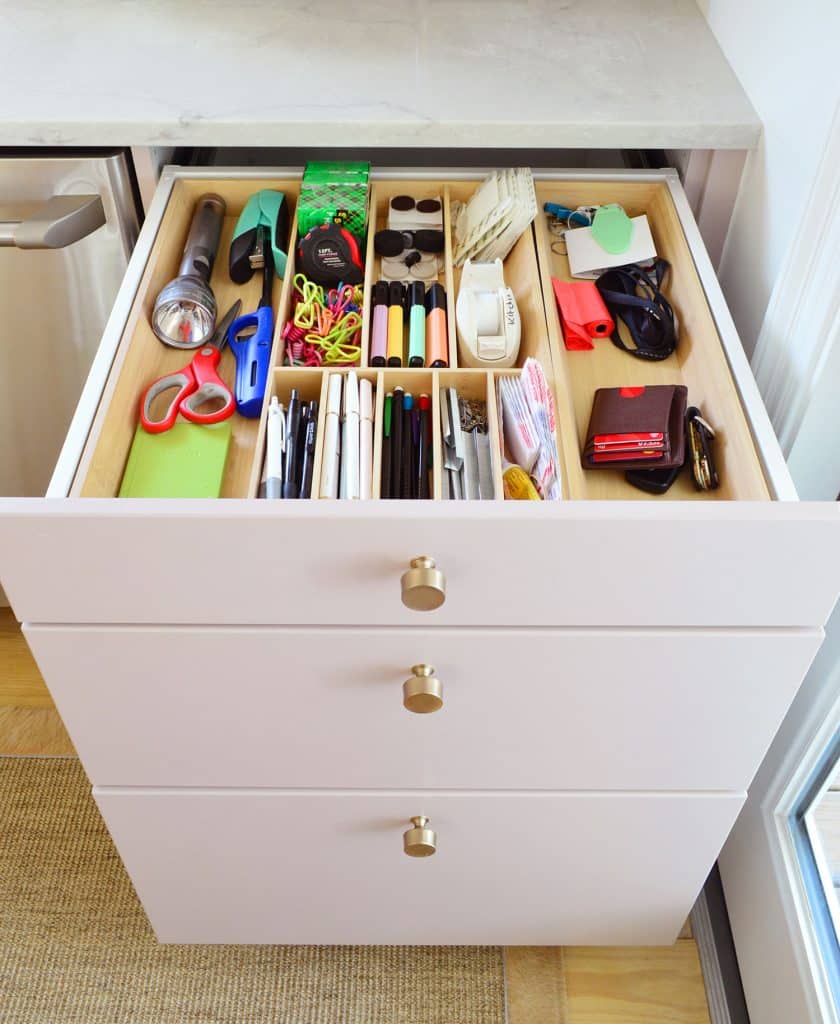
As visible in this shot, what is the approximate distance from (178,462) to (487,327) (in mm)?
340

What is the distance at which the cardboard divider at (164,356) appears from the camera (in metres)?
0.86

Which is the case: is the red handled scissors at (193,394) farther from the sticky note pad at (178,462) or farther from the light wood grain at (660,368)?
the light wood grain at (660,368)

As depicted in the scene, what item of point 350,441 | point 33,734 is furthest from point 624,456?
point 33,734

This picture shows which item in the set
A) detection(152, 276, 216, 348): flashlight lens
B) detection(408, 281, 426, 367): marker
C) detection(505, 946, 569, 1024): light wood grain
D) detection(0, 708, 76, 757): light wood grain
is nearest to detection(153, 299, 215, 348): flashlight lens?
detection(152, 276, 216, 348): flashlight lens

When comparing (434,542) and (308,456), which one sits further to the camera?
(308,456)

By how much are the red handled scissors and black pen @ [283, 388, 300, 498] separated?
8 cm

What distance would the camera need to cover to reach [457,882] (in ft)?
3.58

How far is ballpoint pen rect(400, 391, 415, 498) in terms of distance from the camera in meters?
0.88

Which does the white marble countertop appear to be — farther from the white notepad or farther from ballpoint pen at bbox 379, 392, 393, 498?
ballpoint pen at bbox 379, 392, 393, 498

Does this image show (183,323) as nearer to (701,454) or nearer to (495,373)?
(495,373)

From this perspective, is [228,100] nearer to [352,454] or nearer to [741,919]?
[352,454]

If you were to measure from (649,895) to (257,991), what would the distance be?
1.72ft

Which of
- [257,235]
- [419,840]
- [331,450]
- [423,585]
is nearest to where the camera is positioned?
[423,585]

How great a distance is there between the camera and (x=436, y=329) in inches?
39.3
